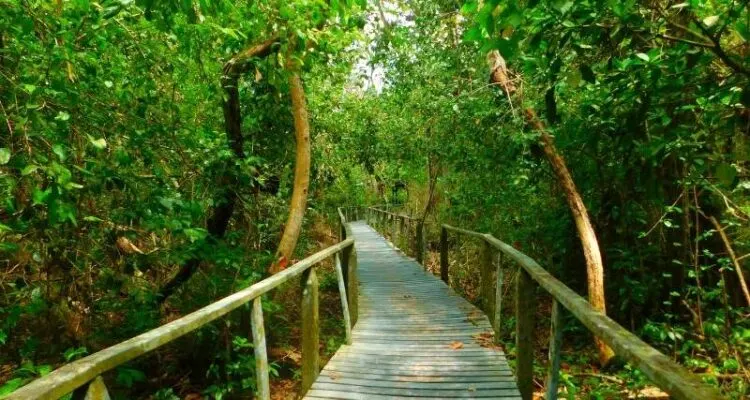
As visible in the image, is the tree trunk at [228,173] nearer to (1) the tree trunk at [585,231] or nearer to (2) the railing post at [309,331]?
(2) the railing post at [309,331]

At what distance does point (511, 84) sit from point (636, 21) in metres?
5.72

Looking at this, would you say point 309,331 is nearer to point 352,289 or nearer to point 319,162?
point 352,289

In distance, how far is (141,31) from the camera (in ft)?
17.7

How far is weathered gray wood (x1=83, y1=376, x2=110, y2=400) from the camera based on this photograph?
1600 mm

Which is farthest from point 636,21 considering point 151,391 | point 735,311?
point 151,391

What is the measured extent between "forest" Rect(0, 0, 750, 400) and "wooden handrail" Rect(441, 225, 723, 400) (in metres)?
0.37

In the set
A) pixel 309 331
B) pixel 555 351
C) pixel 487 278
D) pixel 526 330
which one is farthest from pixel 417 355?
pixel 555 351

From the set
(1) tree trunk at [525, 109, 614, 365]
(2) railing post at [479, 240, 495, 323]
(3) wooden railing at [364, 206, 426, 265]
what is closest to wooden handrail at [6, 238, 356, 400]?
(2) railing post at [479, 240, 495, 323]

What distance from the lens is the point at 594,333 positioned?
207 cm

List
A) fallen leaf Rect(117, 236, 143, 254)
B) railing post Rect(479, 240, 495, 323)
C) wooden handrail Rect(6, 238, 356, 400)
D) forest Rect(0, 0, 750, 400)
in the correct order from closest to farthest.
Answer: wooden handrail Rect(6, 238, 356, 400) < forest Rect(0, 0, 750, 400) < fallen leaf Rect(117, 236, 143, 254) < railing post Rect(479, 240, 495, 323)

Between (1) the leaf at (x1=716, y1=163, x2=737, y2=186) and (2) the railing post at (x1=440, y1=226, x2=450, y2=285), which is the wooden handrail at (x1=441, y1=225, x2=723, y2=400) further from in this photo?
(2) the railing post at (x1=440, y1=226, x2=450, y2=285)

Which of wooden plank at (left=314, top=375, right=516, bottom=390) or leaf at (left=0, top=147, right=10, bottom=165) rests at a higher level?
leaf at (left=0, top=147, right=10, bottom=165)

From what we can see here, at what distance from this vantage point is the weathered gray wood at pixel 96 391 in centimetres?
160

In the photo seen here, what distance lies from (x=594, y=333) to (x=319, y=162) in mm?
9211
